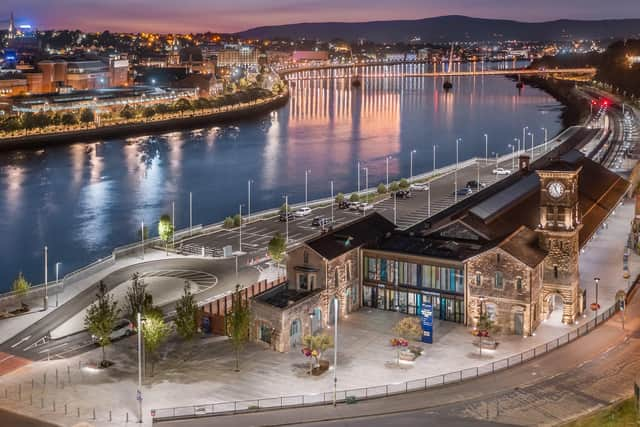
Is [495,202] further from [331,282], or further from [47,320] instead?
[47,320]

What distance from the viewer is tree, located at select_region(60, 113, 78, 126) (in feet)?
258

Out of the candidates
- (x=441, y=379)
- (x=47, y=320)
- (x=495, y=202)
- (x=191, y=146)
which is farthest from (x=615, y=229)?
(x=191, y=146)

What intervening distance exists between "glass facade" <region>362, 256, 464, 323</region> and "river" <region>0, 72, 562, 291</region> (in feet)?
50.5

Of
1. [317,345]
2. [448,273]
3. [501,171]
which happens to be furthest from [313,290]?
[501,171]

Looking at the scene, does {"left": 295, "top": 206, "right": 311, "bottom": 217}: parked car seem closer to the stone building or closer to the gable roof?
the gable roof

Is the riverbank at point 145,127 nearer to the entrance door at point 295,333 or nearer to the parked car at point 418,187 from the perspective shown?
the parked car at point 418,187

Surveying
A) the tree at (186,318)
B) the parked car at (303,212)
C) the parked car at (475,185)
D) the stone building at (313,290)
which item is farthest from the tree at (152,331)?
the parked car at (475,185)

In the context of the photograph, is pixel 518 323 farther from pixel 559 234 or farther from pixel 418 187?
pixel 418 187

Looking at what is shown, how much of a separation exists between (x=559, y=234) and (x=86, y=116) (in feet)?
220

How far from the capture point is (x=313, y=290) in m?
21.2

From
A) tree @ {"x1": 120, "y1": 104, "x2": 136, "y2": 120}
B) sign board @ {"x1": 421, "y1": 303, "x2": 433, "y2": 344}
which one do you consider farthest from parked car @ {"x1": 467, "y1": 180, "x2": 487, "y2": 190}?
tree @ {"x1": 120, "y1": 104, "x2": 136, "y2": 120}

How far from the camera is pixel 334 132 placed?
7981 centimetres

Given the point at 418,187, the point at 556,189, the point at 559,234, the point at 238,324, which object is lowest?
the point at 238,324

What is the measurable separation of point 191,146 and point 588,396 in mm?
58700
